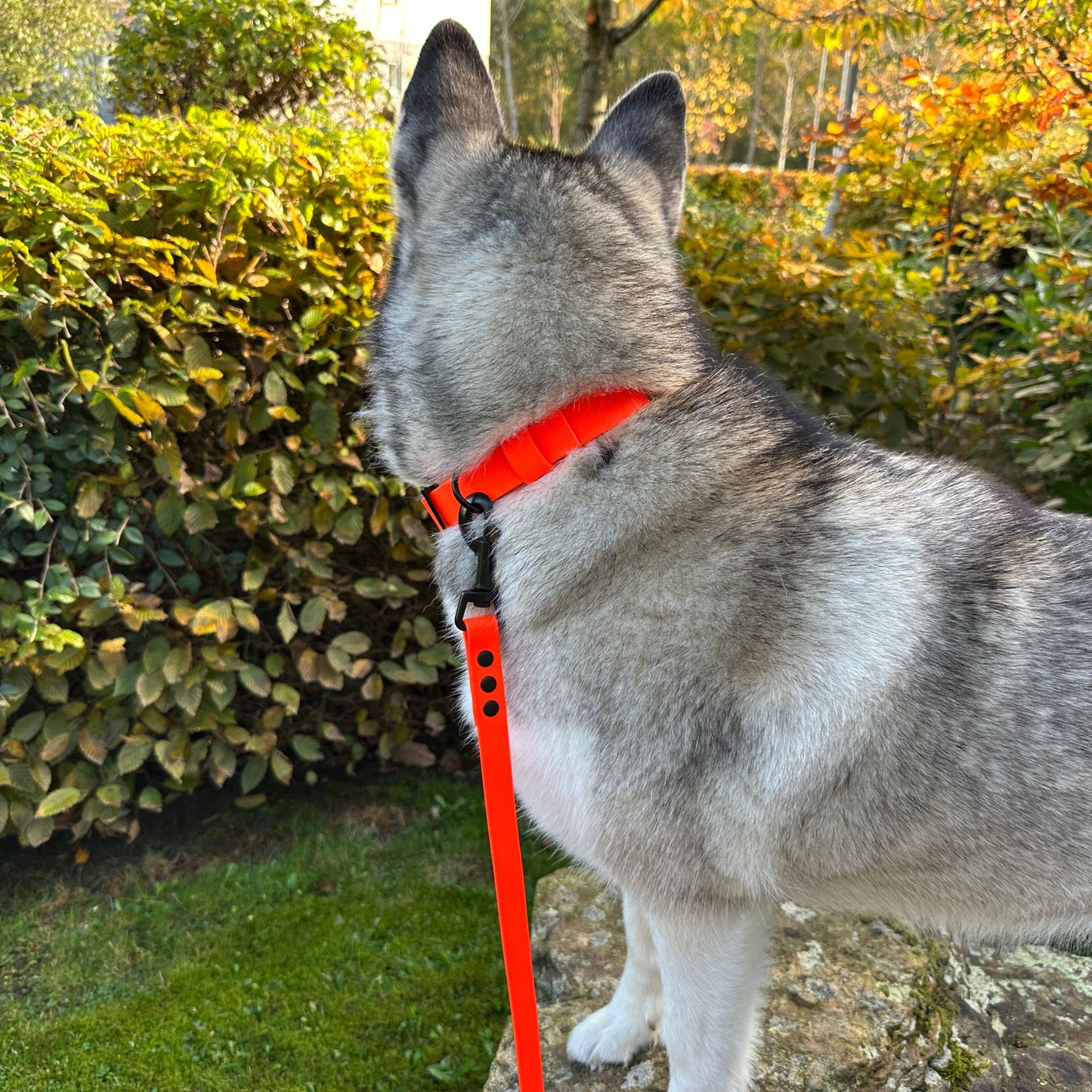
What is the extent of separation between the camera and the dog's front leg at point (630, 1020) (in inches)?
90.7

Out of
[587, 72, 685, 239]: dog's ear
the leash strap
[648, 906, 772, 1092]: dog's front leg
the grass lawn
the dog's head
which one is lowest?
the grass lawn

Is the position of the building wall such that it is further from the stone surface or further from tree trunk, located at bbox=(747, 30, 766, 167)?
tree trunk, located at bbox=(747, 30, 766, 167)

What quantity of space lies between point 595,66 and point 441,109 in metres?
3.89

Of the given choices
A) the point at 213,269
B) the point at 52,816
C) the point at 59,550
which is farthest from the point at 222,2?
the point at 52,816

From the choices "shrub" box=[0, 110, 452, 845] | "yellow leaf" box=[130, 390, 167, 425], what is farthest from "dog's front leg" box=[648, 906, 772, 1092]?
"yellow leaf" box=[130, 390, 167, 425]

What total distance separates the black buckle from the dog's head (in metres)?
0.13

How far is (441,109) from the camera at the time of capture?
182 centimetres

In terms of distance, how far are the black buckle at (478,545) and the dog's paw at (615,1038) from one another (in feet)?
4.54

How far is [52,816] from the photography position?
3.26m

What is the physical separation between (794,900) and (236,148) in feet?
10.2

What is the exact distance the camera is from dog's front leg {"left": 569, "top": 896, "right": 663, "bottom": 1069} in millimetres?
2303

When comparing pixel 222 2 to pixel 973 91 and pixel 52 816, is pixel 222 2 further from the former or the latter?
pixel 52 816

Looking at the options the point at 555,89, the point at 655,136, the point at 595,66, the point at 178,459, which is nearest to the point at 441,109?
the point at 655,136

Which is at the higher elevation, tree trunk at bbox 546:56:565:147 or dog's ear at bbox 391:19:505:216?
tree trunk at bbox 546:56:565:147
